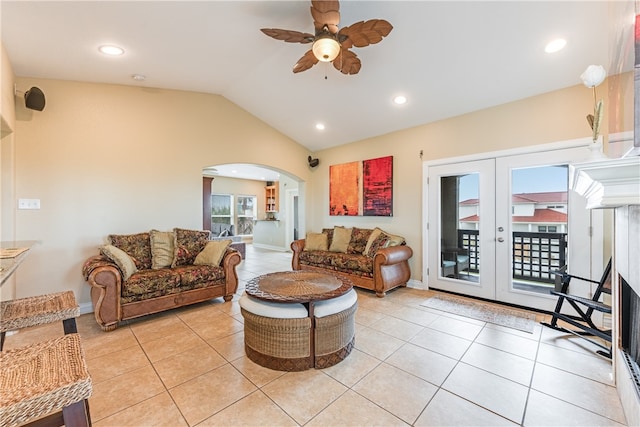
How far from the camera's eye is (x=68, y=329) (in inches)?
66.1

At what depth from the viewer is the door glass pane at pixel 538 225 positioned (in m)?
3.30

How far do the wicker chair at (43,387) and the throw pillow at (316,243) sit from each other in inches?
164

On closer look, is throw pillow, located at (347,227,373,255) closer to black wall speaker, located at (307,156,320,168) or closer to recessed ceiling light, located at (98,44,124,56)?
black wall speaker, located at (307,156,320,168)

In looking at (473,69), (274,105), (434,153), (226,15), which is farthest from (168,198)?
(473,69)

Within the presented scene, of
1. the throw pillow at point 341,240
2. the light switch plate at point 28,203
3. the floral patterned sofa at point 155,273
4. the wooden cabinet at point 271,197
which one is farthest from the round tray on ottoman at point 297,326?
the wooden cabinet at point 271,197

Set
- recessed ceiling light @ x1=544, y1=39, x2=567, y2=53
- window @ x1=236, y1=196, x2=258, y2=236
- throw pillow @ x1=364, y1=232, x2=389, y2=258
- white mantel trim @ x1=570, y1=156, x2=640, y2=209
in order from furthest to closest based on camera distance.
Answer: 1. window @ x1=236, y1=196, x2=258, y2=236
2. throw pillow @ x1=364, y1=232, x2=389, y2=258
3. recessed ceiling light @ x1=544, y1=39, x2=567, y2=53
4. white mantel trim @ x1=570, y1=156, x2=640, y2=209

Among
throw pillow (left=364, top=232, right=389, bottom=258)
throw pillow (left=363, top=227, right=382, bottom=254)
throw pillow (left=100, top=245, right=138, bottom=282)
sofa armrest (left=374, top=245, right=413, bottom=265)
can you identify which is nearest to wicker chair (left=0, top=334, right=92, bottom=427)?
throw pillow (left=100, top=245, right=138, bottom=282)

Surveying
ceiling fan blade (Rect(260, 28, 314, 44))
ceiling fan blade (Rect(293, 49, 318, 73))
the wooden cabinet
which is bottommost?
the wooden cabinet

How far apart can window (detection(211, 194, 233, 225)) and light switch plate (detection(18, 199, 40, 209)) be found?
283 inches

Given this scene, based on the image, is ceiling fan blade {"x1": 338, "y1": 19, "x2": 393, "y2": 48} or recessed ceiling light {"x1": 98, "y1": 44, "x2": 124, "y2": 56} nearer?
ceiling fan blade {"x1": 338, "y1": 19, "x2": 393, "y2": 48}

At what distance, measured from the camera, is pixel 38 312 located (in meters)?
1.55

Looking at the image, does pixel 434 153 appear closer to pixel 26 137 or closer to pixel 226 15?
pixel 226 15

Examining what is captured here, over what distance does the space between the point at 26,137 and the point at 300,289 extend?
3796 millimetres

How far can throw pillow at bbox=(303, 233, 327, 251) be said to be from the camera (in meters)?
5.20
